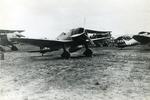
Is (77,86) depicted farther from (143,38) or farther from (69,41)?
(143,38)

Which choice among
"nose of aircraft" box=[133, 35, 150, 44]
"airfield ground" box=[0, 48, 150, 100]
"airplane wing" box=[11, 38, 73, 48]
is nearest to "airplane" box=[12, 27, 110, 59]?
"airplane wing" box=[11, 38, 73, 48]

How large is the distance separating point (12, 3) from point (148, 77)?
4320mm

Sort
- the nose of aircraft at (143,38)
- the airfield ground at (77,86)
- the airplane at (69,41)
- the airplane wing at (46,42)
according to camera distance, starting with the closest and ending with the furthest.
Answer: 1. the airfield ground at (77,86)
2. the airplane wing at (46,42)
3. the airplane at (69,41)
4. the nose of aircraft at (143,38)

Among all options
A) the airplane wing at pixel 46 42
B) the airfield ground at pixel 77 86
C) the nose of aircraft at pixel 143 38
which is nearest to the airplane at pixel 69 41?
the airplane wing at pixel 46 42

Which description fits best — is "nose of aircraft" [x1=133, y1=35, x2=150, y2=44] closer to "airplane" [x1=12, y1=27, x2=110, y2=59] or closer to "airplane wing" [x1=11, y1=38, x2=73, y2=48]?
"airplane" [x1=12, y1=27, x2=110, y2=59]

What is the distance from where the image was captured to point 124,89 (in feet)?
16.3

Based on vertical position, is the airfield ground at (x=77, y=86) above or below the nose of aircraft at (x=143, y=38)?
above

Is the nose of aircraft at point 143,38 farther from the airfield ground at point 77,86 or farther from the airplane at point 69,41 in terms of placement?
the airfield ground at point 77,86

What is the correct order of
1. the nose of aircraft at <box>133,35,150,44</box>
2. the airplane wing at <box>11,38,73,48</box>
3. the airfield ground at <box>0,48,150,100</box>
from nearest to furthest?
the airfield ground at <box>0,48,150,100</box>
the airplane wing at <box>11,38,73,48</box>
the nose of aircraft at <box>133,35,150,44</box>

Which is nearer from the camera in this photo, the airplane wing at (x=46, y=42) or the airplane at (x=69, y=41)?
the airplane wing at (x=46, y=42)

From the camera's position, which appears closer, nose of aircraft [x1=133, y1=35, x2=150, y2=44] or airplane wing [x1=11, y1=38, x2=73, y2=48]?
airplane wing [x1=11, y1=38, x2=73, y2=48]

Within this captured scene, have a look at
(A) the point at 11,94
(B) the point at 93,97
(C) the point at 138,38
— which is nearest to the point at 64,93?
(B) the point at 93,97

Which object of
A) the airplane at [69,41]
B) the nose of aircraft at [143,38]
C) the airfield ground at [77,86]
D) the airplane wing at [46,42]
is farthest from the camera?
the nose of aircraft at [143,38]

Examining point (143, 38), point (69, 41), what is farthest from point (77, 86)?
point (143, 38)
